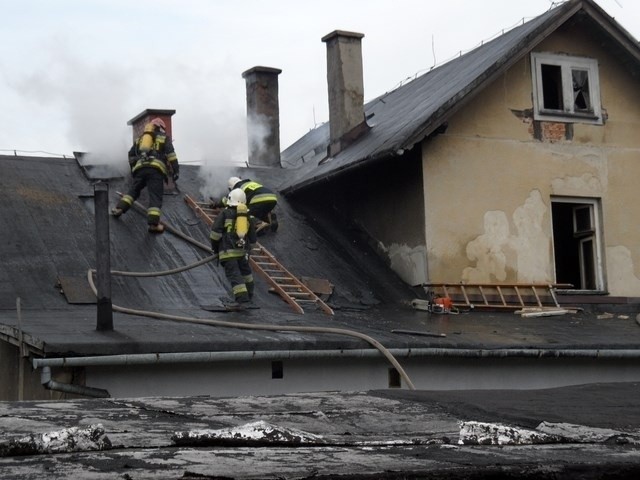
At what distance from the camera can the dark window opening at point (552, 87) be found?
16031 millimetres

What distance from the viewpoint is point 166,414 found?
6473 millimetres

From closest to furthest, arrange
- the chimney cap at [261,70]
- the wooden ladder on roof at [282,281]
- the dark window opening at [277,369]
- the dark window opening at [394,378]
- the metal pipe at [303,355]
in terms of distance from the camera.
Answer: the metal pipe at [303,355], the dark window opening at [277,369], the dark window opening at [394,378], the wooden ladder on roof at [282,281], the chimney cap at [261,70]

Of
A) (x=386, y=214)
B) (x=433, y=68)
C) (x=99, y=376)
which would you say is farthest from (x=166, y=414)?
(x=433, y=68)

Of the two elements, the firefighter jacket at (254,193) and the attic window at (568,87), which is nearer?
the firefighter jacket at (254,193)

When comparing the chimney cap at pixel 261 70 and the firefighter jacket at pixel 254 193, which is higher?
the chimney cap at pixel 261 70

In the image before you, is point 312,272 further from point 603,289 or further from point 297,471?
point 297,471

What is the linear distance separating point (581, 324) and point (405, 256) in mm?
2386

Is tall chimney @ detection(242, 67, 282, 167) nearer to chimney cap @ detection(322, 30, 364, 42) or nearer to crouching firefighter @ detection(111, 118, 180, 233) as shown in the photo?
chimney cap @ detection(322, 30, 364, 42)

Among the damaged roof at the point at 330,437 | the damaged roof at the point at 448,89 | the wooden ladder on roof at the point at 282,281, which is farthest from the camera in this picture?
the damaged roof at the point at 448,89

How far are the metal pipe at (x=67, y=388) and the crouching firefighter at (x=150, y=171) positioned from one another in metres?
3.98

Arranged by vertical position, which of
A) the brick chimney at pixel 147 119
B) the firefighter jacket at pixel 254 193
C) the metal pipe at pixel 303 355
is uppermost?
the brick chimney at pixel 147 119

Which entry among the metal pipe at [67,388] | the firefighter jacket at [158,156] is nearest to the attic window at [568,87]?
the firefighter jacket at [158,156]

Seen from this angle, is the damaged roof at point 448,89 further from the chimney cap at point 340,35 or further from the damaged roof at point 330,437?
the damaged roof at point 330,437

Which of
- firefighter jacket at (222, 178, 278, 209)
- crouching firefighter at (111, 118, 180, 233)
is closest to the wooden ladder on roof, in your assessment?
firefighter jacket at (222, 178, 278, 209)
